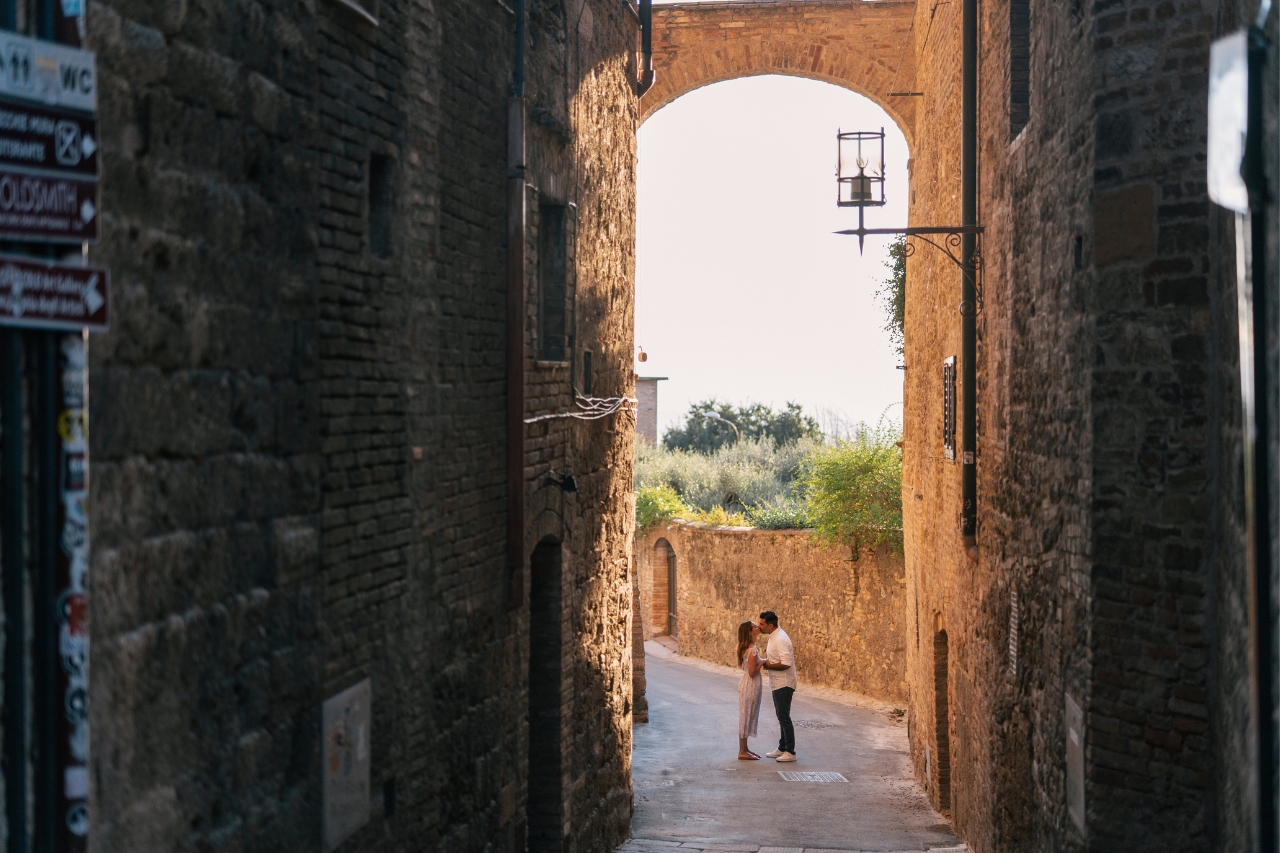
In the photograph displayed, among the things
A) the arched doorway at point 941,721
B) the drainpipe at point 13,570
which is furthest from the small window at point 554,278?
the drainpipe at point 13,570

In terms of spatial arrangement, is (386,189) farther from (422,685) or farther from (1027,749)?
(1027,749)

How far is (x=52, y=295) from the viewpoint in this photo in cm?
300

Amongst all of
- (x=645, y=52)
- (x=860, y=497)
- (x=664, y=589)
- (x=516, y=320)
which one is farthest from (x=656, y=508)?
(x=516, y=320)

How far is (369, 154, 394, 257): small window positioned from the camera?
5.55 m

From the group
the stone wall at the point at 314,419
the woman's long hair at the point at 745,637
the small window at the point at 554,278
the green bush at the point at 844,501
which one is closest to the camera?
the stone wall at the point at 314,419

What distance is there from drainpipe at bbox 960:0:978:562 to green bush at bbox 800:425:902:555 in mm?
9463

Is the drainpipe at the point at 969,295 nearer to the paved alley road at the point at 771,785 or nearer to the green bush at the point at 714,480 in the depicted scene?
the paved alley road at the point at 771,785

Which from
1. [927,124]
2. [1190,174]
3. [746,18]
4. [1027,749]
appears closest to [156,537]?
[1190,174]

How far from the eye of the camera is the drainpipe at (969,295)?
31.0ft

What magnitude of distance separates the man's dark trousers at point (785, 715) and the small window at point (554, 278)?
5835 millimetres

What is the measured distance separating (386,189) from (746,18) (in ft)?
38.8

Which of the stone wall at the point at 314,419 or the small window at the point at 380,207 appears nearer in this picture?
the stone wall at the point at 314,419

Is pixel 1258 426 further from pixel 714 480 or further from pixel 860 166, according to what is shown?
pixel 714 480

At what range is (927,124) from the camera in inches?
506
